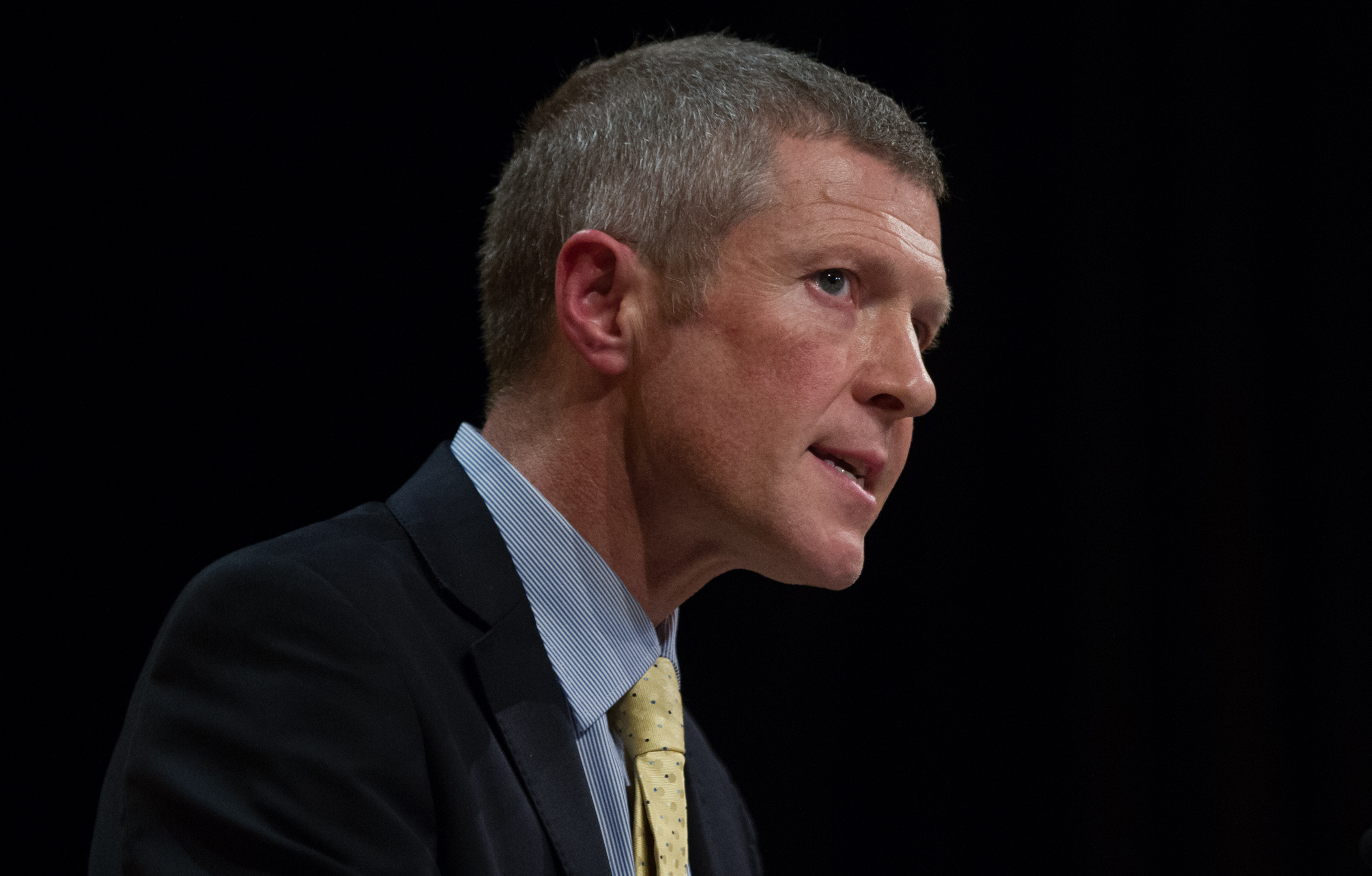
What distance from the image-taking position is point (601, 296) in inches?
59.3

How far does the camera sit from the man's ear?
148 centimetres

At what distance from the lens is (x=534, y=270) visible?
161 cm

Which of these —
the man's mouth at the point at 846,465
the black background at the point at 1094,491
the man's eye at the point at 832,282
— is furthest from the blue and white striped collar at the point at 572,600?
the black background at the point at 1094,491

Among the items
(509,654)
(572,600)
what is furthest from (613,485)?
(509,654)

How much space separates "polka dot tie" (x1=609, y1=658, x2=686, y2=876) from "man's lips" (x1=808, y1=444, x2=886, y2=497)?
1.12 feet

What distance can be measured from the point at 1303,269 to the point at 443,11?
2054 millimetres

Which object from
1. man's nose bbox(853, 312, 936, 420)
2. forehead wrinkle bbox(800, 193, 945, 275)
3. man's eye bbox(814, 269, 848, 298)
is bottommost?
man's nose bbox(853, 312, 936, 420)

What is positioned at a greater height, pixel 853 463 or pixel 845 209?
pixel 845 209

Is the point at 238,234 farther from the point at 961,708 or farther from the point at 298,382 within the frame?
the point at 961,708

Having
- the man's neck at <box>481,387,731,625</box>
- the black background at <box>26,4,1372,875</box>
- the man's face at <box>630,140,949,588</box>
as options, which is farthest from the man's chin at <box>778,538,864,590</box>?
the black background at <box>26,4,1372,875</box>

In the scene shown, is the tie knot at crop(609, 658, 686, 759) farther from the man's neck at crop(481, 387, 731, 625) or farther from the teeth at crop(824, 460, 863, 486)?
the teeth at crop(824, 460, 863, 486)

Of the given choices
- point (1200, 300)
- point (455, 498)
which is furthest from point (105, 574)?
point (1200, 300)

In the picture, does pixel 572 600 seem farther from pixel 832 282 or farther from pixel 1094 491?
pixel 1094 491

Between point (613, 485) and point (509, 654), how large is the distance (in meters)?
0.26
